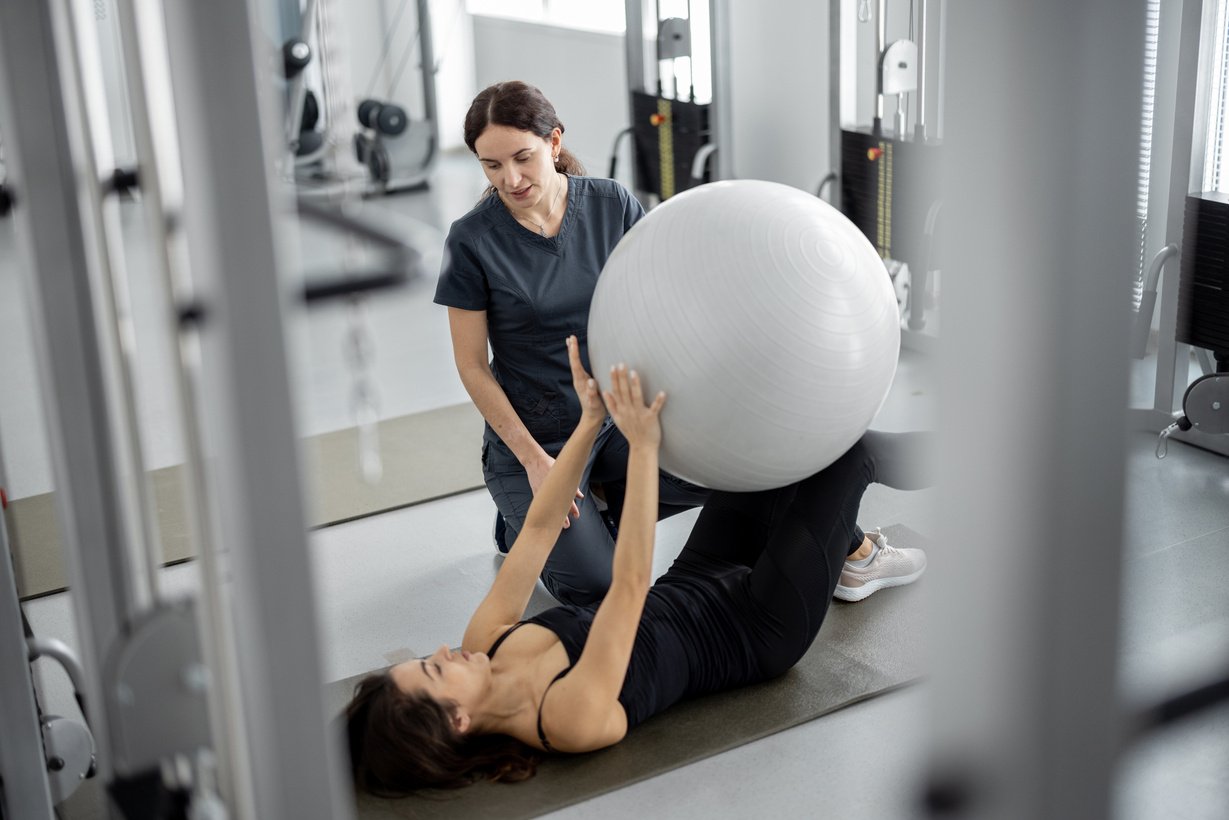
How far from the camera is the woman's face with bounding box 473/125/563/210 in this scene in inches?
104

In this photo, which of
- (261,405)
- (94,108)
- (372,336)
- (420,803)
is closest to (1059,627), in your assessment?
(261,405)

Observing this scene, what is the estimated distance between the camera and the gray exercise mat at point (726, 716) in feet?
7.54

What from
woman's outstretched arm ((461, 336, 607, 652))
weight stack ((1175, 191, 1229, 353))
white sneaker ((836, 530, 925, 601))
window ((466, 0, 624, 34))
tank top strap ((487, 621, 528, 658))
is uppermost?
window ((466, 0, 624, 34))

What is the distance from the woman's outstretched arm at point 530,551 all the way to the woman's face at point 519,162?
517mm

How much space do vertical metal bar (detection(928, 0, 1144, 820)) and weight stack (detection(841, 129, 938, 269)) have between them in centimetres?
362

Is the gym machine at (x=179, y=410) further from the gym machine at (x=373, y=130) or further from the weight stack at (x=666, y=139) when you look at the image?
the gym machine at (x=373, y=130)

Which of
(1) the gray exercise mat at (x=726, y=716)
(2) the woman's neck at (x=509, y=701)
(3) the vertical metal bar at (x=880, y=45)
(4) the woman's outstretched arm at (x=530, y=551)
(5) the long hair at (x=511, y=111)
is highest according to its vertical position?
(3) the vertical metal bar at (x=880, y=45)

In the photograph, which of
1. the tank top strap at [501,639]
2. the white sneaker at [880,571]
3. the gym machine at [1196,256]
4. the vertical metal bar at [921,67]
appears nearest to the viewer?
the tank top strap at [501,639]

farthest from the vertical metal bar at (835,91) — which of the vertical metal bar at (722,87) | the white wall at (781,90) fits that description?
the vertical metal bar at (722,87)

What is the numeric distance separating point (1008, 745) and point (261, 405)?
52cm

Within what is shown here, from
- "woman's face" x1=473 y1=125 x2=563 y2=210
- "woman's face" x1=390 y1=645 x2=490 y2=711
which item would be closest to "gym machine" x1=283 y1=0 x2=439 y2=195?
"woman's face" x1=473 y1=125 x2=563 y2=210

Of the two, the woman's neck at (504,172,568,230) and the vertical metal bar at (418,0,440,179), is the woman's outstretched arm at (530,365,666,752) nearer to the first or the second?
the woman's neck at (504,172,568,230)

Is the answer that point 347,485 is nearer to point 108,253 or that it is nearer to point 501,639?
point 501,639

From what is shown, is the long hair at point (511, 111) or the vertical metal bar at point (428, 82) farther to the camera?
the vertical metal bar at point (428, 82)
